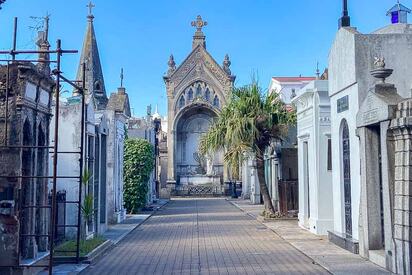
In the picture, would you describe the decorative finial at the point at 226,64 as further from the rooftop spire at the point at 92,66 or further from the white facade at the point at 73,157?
the white facade at the point at 73,157

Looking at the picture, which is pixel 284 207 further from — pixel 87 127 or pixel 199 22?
pixel 199 22

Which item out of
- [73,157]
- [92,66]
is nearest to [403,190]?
[73,157]

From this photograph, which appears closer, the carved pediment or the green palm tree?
the green palm tree

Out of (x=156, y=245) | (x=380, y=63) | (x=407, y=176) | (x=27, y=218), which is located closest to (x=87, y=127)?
(x=156, y=245)

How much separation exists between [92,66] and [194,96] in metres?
22.3

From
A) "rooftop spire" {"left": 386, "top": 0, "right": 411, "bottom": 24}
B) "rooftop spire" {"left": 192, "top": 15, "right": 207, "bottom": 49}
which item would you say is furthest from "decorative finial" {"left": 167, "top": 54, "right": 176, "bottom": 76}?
"rooftop spire" {"left": 386, "top": 0, "right": 411, "bottom": 24}

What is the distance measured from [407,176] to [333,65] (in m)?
5.78

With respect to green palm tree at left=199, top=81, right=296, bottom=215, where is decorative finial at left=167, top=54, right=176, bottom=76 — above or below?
above

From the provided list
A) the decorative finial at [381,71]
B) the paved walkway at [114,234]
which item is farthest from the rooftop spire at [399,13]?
the paved walkway at [114,234]

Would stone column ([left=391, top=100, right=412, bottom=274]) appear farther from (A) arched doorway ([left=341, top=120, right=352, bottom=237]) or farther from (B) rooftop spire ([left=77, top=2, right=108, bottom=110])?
(B) rooftop spire ([left=77, top=2, right=108, bottom=110])

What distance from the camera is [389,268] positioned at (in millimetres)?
9758

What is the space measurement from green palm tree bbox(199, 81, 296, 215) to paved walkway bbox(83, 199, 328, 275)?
131 inches

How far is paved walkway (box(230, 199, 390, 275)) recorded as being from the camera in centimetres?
1012

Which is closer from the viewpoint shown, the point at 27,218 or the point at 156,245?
the point at 27,218
